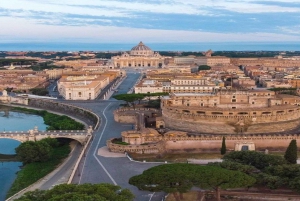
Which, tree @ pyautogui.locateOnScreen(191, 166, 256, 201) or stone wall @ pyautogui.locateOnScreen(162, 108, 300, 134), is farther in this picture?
stone wall @ pyautogui.locateOnScreen(162, 108, 300, 134)

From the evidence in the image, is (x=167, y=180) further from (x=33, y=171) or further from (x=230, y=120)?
(x=230, y=120)

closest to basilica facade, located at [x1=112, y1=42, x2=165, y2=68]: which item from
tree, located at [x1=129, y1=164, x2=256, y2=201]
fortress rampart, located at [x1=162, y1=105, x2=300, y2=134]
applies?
fortress rampart, located at [x1=162, y1=105, x2=300, y2=134]

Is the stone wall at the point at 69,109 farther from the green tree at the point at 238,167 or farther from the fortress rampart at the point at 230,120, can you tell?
the green tree at the point at 238,167

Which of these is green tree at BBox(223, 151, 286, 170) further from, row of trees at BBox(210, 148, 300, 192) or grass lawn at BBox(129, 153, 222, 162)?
grass lawn at BBox(129, 153, 222, 162)

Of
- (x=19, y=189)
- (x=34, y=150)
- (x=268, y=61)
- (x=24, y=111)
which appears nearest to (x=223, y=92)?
(x=34, y=150)

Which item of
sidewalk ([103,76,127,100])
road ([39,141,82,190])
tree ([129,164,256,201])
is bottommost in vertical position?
road ([39,141,82,190])

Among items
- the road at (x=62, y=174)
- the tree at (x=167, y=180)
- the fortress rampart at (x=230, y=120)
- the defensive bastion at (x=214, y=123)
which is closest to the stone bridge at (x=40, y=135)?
the road at (x=62, y=174)

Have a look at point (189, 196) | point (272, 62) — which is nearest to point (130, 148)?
point (189, 196)
